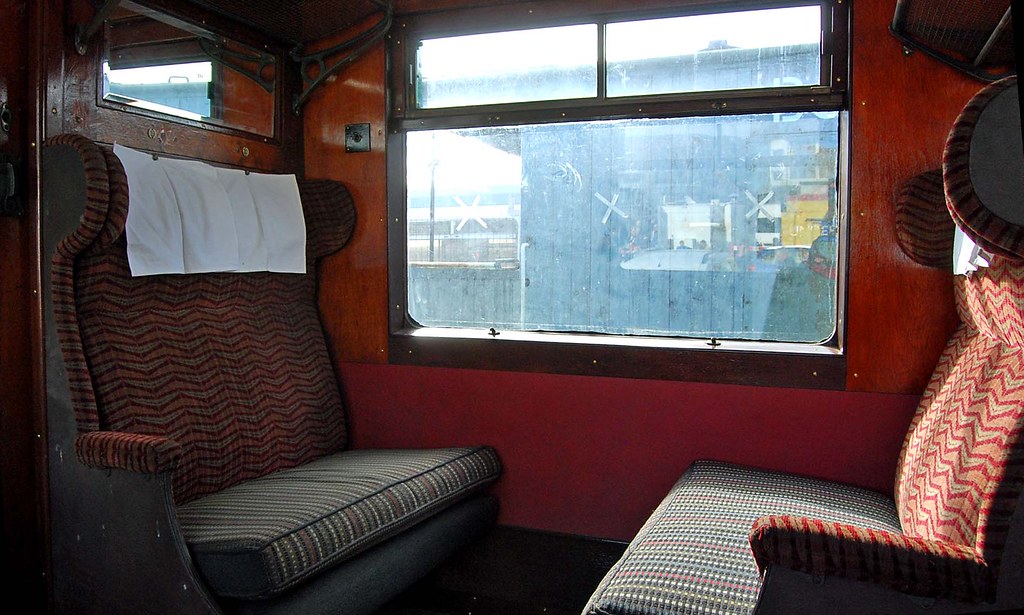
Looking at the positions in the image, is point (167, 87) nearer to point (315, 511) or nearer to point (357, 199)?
point (357, 199)

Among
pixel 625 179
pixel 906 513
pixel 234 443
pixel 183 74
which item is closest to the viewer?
pixel 906 513

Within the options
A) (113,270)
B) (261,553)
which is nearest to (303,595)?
(261,553)

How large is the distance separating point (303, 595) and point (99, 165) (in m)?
1.34

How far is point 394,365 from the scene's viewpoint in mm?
3158

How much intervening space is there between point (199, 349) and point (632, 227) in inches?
62.4

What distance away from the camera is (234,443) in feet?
8.65

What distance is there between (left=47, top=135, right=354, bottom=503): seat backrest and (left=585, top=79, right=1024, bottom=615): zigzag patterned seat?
1.41 meters

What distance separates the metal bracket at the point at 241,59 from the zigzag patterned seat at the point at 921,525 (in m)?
2.24

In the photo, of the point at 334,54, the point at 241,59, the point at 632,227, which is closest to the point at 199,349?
the point at 241,59

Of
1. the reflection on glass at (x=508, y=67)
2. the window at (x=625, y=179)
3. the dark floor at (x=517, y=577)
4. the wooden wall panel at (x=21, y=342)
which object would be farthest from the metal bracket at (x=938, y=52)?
the wooden wall panel at (x=21, y=342)

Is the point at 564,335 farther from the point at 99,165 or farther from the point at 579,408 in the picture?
the point at 99,165

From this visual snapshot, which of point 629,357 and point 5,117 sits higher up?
point 5,117

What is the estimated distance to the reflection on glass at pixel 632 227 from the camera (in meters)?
2.68

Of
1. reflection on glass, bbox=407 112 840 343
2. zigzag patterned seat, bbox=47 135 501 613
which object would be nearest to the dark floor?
zigzag patterned seat, bbox=47 135 501 613
